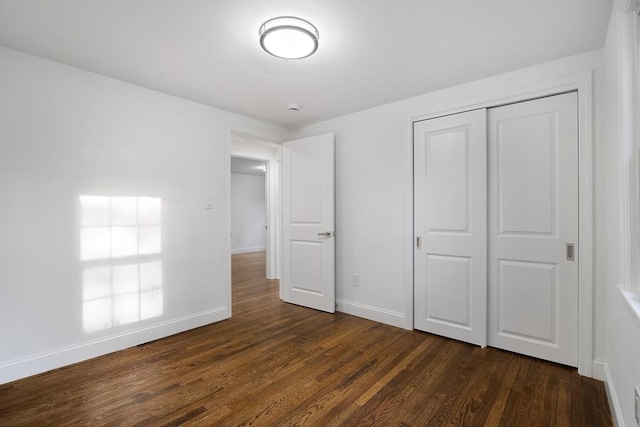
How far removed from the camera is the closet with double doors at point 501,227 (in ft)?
7.81

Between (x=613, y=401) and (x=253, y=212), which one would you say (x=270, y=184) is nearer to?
(x=253, y=212)

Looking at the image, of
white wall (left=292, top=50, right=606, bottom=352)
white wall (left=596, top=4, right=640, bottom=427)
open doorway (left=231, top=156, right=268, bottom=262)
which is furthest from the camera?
open doorway (left=231, top=156, right=268, bottom=262)

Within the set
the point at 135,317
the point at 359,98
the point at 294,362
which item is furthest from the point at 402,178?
the point at 135,317

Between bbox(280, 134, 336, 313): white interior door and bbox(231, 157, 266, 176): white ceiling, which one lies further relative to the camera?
bbox(231, 157, 266, 176): white ceiling

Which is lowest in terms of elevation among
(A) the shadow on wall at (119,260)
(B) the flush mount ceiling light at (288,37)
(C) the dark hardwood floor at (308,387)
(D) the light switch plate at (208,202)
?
(C) the dark hardwood floor at (308,387)

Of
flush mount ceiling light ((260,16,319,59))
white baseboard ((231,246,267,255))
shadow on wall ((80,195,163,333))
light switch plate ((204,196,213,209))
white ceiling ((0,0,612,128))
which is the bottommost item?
white baseboard ((231,246,267,255))

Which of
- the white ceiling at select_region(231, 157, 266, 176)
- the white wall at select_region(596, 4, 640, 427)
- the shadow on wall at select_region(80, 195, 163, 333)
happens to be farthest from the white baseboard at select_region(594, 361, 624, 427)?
the white ceiling at select_region(231, 157, 266, 176)

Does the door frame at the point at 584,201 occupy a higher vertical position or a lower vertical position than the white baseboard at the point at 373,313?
higher

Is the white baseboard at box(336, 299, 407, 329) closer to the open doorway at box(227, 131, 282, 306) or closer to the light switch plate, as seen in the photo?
the open doorway at box(227, 131, 282, 306)

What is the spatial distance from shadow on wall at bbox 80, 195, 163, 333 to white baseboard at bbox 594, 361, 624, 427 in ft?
11.2

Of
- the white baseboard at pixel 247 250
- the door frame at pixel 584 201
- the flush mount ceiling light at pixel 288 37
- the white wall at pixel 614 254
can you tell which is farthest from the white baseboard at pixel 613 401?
the white baseboard at pixel 247 250

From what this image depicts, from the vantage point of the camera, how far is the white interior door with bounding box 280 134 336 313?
3727 millimetres

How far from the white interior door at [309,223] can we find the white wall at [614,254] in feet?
7.86

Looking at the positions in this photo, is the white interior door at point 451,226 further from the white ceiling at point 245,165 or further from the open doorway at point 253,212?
the white ceiling at point 245,165
